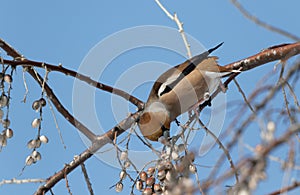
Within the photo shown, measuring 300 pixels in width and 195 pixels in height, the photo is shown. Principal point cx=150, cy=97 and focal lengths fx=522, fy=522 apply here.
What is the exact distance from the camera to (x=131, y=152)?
181 centimetres

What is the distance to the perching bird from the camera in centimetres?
252

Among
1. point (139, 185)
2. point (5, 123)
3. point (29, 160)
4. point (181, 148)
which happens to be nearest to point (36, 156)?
point (29, 160)

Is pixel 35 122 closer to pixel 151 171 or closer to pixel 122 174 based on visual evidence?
pixel 122 174

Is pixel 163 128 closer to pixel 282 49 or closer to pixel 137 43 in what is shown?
pixel 137 43

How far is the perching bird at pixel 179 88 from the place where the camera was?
8.28ft

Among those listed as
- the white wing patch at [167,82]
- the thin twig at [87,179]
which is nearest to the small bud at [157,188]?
the thin twig at [87,179]

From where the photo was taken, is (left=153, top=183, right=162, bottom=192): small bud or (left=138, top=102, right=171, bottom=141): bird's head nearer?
(left=153, top=183, right=162, bottom=192): small bud

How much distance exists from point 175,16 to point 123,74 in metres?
0.56

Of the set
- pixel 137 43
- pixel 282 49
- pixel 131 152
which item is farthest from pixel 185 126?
pixel 137 43

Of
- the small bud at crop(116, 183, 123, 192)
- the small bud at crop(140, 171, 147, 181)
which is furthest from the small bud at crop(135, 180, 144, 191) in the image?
the small bud at crop(116, 183, 123, 192)

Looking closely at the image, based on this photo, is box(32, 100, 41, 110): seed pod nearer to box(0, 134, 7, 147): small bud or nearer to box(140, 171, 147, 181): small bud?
box(0, 134, 7, 147): small bud

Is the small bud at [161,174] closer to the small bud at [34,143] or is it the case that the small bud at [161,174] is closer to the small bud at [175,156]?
the small bud at [175,156]

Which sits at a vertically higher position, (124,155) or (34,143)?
(34,143)

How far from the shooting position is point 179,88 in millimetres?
2701
